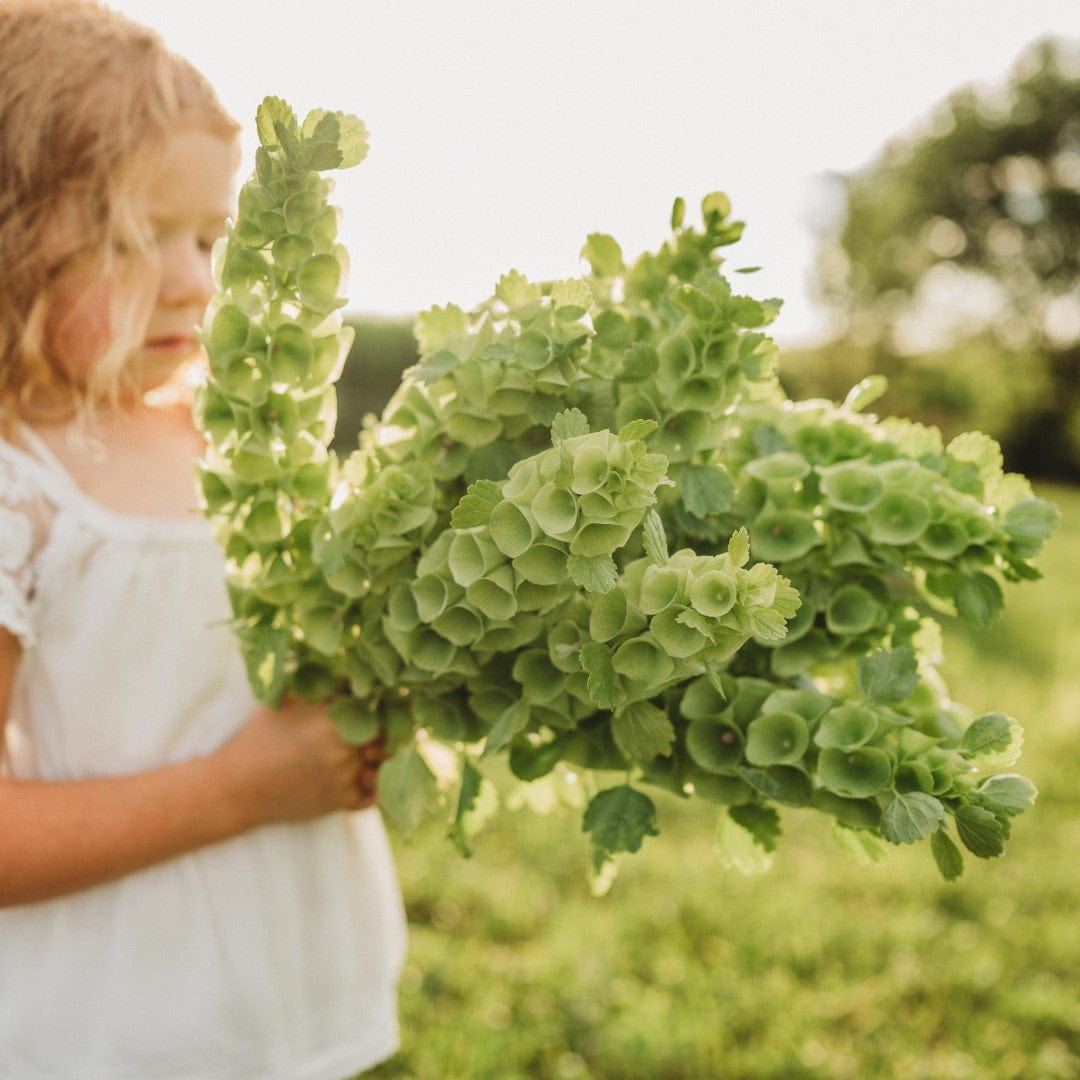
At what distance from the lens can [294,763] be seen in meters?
1.21

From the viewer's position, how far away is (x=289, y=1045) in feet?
4.36

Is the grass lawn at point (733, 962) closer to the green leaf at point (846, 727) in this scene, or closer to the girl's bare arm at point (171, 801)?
the girl's bare arm at point (171, 801)

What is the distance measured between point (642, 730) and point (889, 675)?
21cm

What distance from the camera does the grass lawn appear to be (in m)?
2.25

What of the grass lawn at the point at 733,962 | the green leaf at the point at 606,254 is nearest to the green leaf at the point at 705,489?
the green leaf at the point at 606,254

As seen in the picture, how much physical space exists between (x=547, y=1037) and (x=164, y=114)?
1.93 meters

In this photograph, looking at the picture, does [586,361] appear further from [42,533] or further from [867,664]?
[42,533]

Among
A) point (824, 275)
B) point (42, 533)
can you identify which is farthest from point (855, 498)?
point (824, 275)

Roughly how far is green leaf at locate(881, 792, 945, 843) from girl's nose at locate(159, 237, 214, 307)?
92 centimetres

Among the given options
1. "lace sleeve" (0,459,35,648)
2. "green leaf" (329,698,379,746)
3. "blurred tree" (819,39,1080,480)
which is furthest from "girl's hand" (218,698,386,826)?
"blurred tree" (819,39,1080,480)

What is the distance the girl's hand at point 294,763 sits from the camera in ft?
3.93

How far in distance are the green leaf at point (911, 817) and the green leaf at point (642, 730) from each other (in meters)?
0.18

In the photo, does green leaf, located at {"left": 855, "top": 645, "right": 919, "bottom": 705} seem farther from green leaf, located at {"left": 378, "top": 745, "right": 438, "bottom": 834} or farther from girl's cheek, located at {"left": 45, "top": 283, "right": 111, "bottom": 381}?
girl's cheek, located at {"left": 45, "top": 283, "right": 111, "bottom": 381}

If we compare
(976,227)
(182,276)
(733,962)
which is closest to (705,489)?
(182,276)
